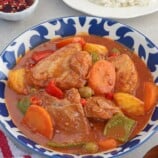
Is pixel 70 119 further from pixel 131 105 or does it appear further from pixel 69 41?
pixel 69 41

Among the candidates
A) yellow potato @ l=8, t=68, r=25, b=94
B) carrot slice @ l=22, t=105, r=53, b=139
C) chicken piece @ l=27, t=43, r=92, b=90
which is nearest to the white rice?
chicken piece @ l=27, t=43, r=92, b=90

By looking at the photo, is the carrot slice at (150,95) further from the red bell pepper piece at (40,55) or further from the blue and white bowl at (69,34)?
the red bell pepper piece at (40,55)

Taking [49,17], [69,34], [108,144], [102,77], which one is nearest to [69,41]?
[69,34]

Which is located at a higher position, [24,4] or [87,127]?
[24,4]

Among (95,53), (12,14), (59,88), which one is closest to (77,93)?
(59,88)

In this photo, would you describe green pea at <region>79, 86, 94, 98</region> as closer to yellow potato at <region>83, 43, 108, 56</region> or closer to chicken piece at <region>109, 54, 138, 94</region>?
chicken piece at <region>109, 54, 138, 94</region>

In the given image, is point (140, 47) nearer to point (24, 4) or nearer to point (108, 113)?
point (108, 113)

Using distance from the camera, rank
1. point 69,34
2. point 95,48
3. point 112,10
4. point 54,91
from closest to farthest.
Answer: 1. point 54,91
2. point 95,48
3. point 69,34
4. point 112,10
